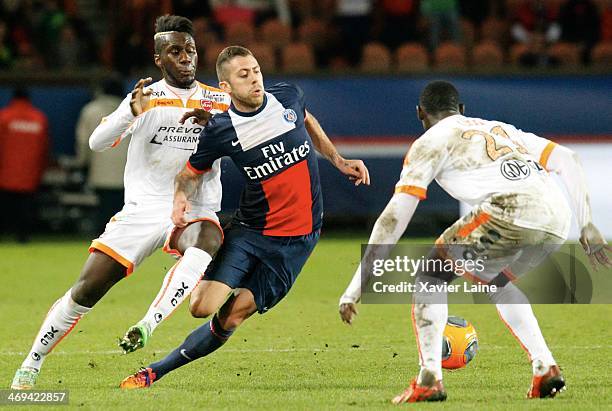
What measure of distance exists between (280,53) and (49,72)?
3.40 m

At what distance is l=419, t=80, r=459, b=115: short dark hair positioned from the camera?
6.85 meters

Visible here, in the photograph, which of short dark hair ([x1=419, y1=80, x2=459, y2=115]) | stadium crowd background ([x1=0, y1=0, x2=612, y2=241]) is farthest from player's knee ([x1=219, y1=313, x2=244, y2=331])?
stadium crowd background ([x1=0, y1=0, x2=612, y2=241])

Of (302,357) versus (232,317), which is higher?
(232,317)

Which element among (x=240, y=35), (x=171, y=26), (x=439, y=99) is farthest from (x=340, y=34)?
(x=439, y=99)

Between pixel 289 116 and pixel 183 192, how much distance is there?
2.76 feet

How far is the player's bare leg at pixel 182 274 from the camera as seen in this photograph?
268 inches

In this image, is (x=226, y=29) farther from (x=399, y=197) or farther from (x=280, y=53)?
(x=399, y=197)

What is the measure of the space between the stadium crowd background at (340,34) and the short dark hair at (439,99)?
34.5ft

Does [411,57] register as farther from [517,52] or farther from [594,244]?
[594,244]

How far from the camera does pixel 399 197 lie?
255 inches

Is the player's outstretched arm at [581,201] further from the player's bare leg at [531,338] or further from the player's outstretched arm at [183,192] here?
the player's outstretched arm at [183,192]

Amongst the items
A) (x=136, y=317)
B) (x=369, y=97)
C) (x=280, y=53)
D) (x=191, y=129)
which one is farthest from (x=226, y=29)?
(x=191, y=129)

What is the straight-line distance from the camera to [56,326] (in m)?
7.46

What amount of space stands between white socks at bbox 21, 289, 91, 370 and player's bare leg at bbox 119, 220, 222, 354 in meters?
0.39
